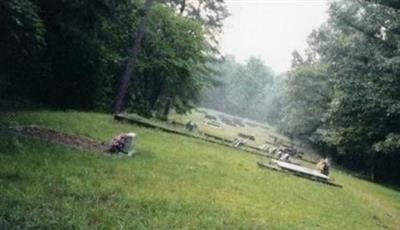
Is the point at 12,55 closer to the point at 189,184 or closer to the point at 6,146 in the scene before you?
the point at 6,146

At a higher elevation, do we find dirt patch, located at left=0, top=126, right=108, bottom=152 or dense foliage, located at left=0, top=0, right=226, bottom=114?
dense foliage, located at left=0, top=0, right=226, bottom=114

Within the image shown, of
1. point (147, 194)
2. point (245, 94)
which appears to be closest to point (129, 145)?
point (147, 194)

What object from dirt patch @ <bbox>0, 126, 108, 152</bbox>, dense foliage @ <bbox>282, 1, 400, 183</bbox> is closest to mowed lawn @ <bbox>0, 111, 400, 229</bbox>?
dirt patch @ <bbox>0, 126, 108, 152</bbox>

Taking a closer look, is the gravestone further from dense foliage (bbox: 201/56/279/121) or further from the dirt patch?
dense foliage (bbox: 201/56/279/121)

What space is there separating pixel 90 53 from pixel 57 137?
35.5 ft

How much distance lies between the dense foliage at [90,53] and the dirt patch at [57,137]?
2.78 m

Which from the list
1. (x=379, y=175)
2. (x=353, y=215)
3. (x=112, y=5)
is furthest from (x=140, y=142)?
(x=379, y=175)

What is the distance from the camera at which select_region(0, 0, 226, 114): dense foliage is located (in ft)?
54.6

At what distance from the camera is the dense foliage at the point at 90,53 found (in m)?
16.6

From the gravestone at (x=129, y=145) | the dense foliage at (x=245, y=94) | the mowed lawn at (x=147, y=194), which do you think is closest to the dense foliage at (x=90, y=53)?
the mowed lawn at (x=147, y=194)

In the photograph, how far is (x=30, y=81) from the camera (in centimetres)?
2378

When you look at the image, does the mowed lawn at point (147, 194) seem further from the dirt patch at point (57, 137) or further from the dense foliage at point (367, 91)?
the dense foliage at point (367, 91)

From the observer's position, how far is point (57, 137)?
1498 centimetres

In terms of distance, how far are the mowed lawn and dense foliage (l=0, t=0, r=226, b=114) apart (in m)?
3.03
